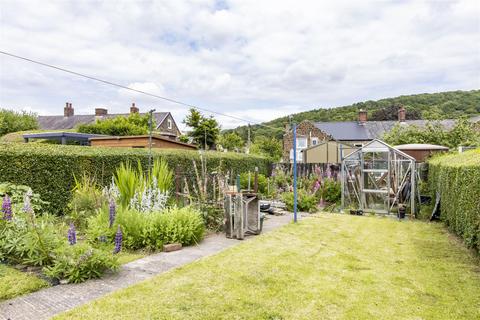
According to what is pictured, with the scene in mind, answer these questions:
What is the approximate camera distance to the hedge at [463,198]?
4.64 m

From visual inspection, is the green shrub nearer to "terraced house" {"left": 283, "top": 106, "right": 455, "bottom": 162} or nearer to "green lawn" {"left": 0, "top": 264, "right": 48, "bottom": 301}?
"green lawn" {"left": 0, "top": 264, "right": 48, "bottom": 301}

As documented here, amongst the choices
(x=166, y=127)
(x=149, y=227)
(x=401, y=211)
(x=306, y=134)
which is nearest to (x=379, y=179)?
(x=401, y=211)

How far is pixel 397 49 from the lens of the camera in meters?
11.7

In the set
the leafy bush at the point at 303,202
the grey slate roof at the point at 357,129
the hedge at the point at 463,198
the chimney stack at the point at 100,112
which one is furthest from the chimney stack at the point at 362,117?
the chimney stack at the point at 100,112

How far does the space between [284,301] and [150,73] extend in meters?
11.5

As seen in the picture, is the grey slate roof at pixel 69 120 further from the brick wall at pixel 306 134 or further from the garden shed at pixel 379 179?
the garden shed at pixel 379 179

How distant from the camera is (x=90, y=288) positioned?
3520mm

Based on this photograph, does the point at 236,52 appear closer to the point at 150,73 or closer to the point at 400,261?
the point at 150,73

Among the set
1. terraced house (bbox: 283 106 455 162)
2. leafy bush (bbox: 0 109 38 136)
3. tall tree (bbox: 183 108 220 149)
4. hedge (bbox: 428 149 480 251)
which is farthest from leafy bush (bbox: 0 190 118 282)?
terraced house (bbox: 283 106 455 162)

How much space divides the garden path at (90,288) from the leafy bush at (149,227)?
265mm

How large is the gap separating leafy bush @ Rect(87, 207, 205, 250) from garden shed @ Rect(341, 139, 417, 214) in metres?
6.33

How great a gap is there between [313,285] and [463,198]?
344 cm

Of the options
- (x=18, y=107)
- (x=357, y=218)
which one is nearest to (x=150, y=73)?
(x=357, y=218)

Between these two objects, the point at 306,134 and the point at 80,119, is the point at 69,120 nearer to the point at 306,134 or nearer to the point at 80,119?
the point at 80,119
